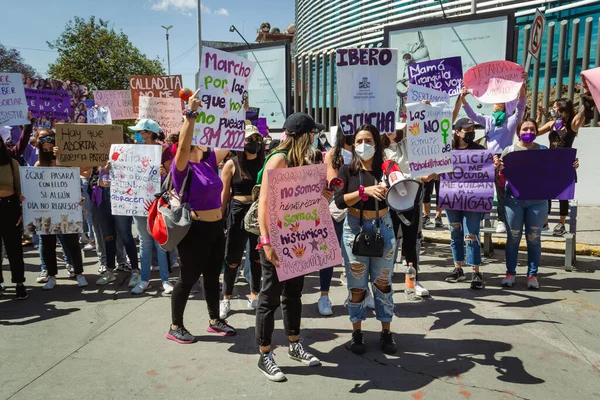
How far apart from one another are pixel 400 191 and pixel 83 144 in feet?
14.1

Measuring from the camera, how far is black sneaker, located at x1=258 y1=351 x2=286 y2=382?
135 inches

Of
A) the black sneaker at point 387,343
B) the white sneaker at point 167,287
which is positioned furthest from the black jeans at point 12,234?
Result: the black sneaker at point 387,343

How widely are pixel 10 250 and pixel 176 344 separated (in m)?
2.91

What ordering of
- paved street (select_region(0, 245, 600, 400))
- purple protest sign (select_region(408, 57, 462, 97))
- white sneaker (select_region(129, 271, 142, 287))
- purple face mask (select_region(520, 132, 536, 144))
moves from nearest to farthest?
paved street (select_region(0, 245, 600, 400)) → purple protest sign (select_region(408, 57, 462, 97)) → purple face mask (select_region(520, 132, 536, 144)) → white sneaker (select_region(129, 271, 142, 287))

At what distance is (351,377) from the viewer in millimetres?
3498

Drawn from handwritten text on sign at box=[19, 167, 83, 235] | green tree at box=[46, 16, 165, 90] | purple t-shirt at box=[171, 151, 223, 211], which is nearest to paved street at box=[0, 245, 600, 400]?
handwritten text on sign at box=[19, 167, 83, 235]

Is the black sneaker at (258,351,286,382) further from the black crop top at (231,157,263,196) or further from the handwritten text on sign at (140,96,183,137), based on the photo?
the handwritten text on sign at (140,96,183,137)

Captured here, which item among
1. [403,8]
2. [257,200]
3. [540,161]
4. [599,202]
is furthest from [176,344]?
[403,8]

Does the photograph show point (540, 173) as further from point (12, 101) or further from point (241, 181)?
point (12, 101)

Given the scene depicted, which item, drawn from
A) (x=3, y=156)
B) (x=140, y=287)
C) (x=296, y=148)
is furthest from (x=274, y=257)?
(x=3, y=156)

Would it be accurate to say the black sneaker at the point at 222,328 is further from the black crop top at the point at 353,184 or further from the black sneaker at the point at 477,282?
the black sneaker at the point at 477,282

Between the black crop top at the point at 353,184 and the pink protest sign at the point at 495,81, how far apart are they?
2.89 metres

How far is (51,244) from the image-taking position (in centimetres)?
601

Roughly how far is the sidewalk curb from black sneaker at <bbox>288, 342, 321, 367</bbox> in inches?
203
